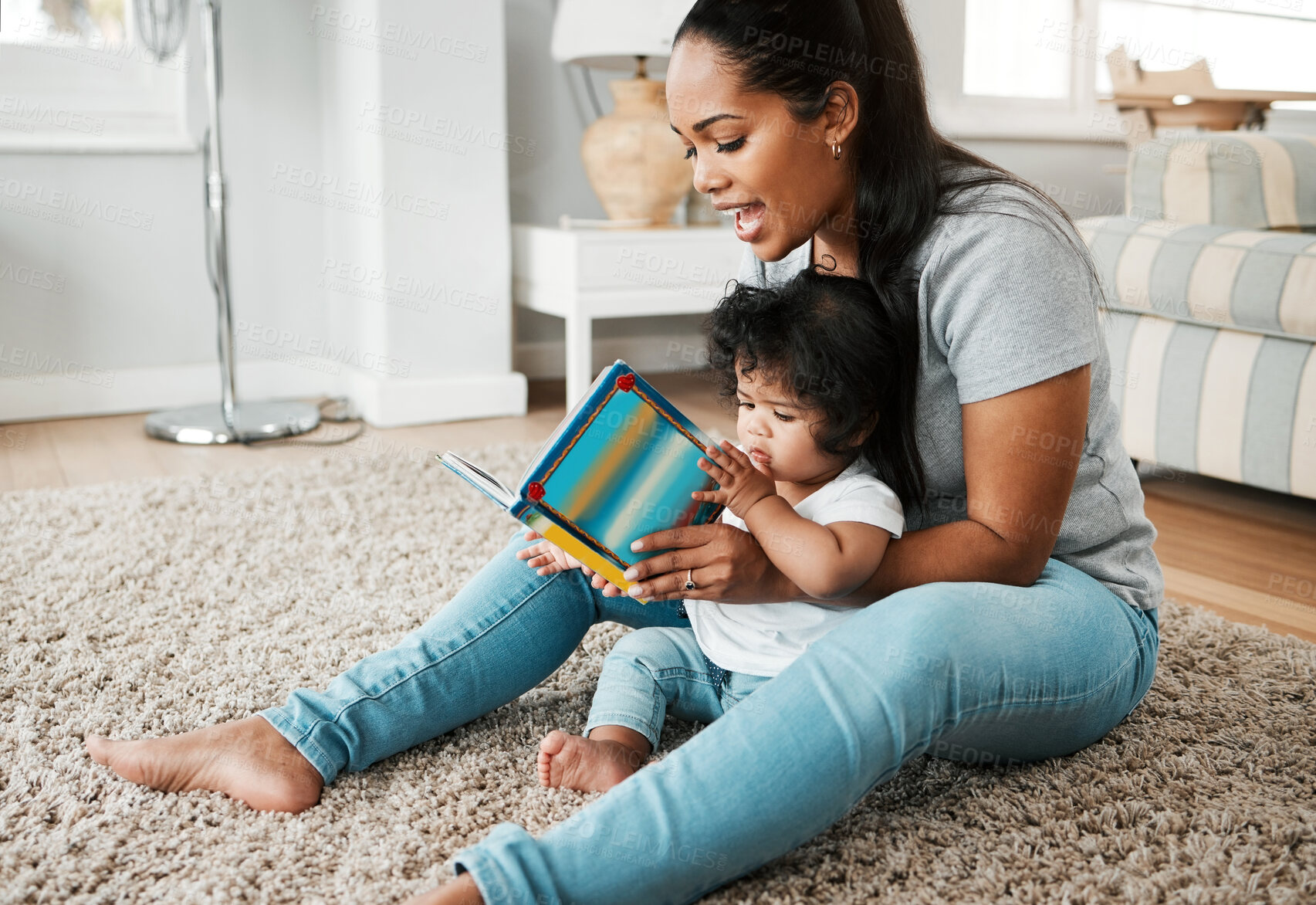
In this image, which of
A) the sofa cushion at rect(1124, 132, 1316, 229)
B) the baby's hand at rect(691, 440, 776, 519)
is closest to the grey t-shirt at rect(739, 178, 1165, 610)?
the baby's hand at rect(691, 440, 776, 519)

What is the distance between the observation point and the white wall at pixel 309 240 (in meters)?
2.52

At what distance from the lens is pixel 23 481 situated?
6.83 feet

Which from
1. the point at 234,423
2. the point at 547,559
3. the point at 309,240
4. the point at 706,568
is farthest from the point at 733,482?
the point at 309,240

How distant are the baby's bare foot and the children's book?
0.16 meters

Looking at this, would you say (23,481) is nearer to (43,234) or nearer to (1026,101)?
(43,234)

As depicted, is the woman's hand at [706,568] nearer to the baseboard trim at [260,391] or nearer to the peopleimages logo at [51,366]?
the baseboard trim at [260,391]

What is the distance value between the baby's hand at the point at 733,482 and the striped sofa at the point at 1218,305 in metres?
1.30

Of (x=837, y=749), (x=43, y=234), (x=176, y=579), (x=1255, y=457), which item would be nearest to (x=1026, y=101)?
(x=1255, y=457)

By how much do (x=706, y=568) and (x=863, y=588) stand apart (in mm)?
129

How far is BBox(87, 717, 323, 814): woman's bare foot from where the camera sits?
92 centimetres

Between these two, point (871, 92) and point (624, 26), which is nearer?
point (871, 92)

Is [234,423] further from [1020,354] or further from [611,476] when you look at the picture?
[1020,354]

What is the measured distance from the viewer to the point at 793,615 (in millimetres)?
941

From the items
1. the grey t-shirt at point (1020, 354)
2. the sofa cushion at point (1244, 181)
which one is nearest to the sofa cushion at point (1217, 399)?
the sofa cushion at point (1244, 181)
